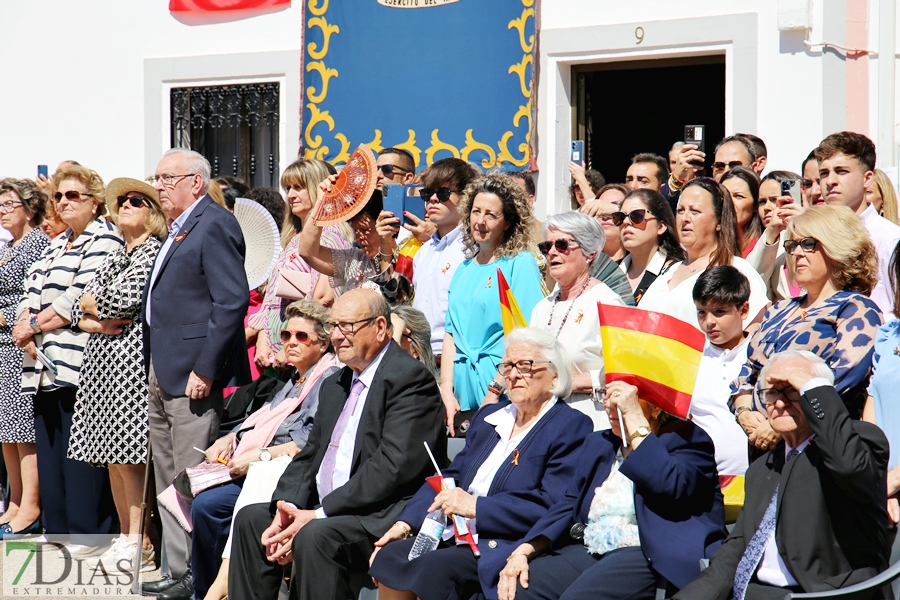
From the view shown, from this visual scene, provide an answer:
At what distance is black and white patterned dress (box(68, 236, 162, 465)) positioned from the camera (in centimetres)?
584

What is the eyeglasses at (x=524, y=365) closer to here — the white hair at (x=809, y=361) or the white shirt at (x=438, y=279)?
the white hair at (x=809, y=361)

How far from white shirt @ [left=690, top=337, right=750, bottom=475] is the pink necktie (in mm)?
1539

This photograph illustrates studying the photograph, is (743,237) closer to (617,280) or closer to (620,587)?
(617,280)

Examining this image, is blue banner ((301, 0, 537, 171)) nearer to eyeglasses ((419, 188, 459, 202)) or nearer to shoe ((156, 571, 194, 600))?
eyeglasses ((419, 188, 459, 202))

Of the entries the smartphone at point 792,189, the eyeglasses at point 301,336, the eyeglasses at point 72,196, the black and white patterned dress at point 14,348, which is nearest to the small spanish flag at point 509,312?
the eyeglasses at point 301,336

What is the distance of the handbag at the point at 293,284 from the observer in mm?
5914

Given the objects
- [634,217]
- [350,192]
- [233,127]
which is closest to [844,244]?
[634,217]

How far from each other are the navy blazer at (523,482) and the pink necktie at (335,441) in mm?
550

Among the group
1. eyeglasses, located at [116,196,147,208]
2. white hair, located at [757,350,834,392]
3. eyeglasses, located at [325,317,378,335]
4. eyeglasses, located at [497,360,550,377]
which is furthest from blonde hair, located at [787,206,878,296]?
eyeglasses, located at [116,196,147,208]

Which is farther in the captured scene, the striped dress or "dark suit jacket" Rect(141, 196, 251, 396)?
→ the striped dress

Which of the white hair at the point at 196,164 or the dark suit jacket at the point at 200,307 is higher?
the white hair at the point at 196,164

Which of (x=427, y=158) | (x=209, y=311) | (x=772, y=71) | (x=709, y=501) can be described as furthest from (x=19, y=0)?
(x=709, y=501)

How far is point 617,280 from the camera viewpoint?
5.09 m

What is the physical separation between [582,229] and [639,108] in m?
4.16
